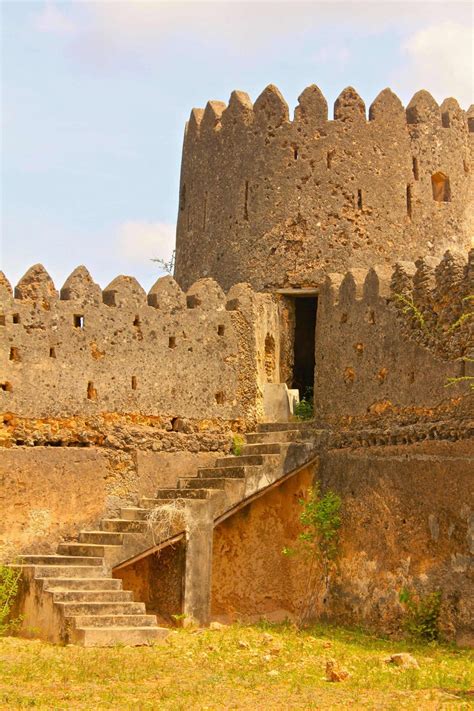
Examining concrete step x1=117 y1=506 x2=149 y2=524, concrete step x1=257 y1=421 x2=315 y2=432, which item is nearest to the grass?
concrete step x1=117 y1=506 x2=149 y2=524

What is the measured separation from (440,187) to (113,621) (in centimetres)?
856

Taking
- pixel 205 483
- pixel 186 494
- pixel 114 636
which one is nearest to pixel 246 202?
pixel 205 483

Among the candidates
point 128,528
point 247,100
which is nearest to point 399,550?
point 128,528

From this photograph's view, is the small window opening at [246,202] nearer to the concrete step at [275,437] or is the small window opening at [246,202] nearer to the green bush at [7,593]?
the concrete step at [275,437]

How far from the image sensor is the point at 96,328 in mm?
14883

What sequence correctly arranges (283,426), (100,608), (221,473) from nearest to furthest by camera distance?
(100,608), (221,473), (283,426)

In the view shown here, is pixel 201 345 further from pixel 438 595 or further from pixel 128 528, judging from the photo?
pixel 438 595

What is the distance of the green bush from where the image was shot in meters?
13.0

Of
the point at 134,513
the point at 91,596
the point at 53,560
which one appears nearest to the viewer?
the point at 91,596

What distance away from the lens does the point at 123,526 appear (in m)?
14.4

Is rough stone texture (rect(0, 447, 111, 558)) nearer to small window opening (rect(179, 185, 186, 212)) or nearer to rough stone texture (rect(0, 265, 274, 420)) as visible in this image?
rough stone texture (rect(0, 265, 274, 420))

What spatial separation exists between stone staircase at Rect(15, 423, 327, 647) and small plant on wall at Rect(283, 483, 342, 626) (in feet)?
1.82

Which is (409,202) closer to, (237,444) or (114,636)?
(237,444)

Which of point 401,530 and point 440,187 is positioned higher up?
point 440,187
